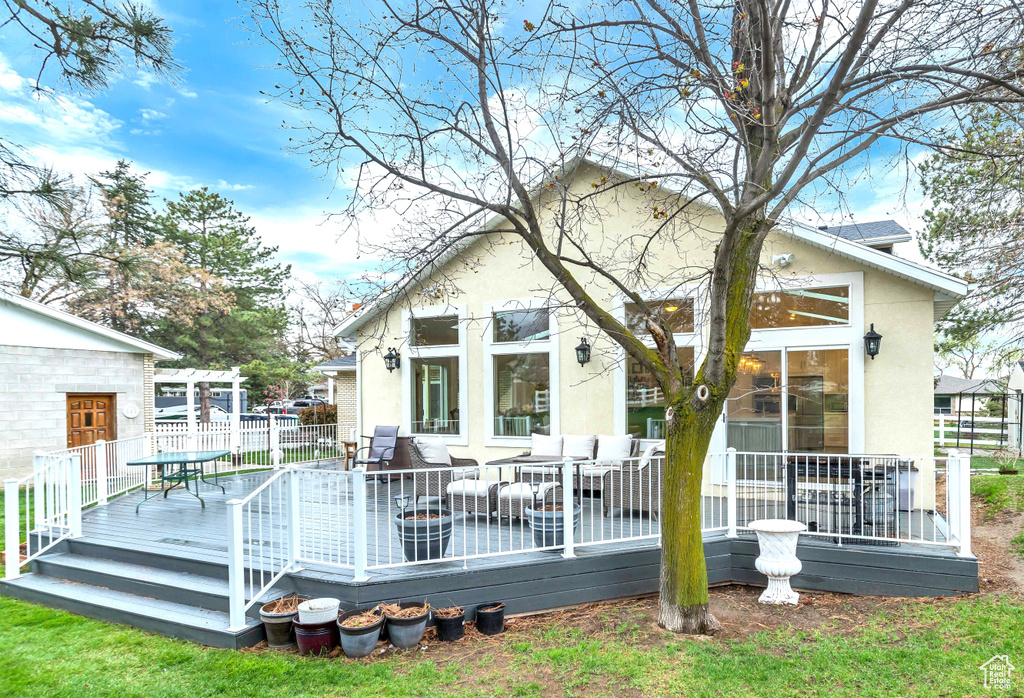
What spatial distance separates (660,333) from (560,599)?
101 inches

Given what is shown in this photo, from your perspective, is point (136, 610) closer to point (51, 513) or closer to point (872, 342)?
point (51, 513)

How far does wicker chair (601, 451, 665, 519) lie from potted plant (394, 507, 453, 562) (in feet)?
6.99

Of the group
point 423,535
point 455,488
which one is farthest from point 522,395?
point 423,535

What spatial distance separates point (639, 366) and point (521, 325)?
6.32 ft

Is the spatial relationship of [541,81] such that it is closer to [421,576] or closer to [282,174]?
[421,576]

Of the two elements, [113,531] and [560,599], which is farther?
[113,531]

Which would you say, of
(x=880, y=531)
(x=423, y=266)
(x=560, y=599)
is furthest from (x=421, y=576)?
(x=880, y=531)

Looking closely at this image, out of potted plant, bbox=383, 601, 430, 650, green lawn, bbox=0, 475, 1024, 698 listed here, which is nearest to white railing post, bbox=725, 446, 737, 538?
green lawn, bbox=0, 475, 1024, 698

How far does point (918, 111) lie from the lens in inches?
168

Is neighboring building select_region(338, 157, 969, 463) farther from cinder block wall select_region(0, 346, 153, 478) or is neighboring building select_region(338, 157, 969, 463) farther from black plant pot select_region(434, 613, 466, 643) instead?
cinder block wall select_region(0, 346, 153, 478)

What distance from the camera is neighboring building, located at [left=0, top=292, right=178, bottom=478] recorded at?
11.2 meters

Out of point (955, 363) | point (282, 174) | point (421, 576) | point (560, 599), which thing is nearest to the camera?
point (421, 576)

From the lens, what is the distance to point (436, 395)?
9.70m

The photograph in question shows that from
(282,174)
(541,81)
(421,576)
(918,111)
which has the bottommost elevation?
(421,576)
